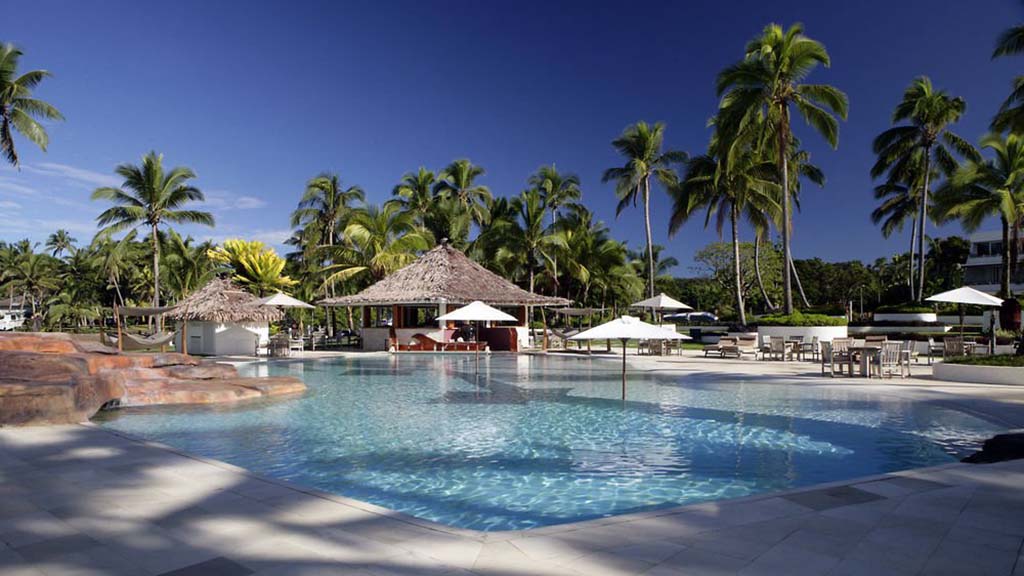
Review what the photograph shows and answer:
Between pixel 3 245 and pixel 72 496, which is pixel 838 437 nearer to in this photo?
pixel 72 496

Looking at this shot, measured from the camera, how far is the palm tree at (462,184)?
3825cm

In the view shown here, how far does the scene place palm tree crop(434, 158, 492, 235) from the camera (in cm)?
3825

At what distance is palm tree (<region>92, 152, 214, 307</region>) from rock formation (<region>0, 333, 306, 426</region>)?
60.2 ft

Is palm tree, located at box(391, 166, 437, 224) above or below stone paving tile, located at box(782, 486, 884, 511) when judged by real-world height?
above

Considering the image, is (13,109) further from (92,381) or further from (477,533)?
(477,533)

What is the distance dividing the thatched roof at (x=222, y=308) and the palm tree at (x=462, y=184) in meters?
15.3

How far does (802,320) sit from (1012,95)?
8977mm

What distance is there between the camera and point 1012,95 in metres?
18.4

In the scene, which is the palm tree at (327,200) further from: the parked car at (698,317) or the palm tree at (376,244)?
the parked car at (698,317)

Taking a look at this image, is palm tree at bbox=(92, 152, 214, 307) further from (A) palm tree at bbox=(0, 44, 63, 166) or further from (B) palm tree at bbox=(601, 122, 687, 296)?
(B) palm tree at bbox=(601, 122, 687, 296)

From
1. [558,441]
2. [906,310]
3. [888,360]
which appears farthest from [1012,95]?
[558,441]

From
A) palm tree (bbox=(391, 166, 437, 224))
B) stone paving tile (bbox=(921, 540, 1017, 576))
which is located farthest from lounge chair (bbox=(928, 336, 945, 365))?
palm tree (bbox=(391, 166, 437, 224))

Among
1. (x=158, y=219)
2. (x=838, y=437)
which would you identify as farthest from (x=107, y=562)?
(x=158, y=219)

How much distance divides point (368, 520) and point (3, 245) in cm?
7222
